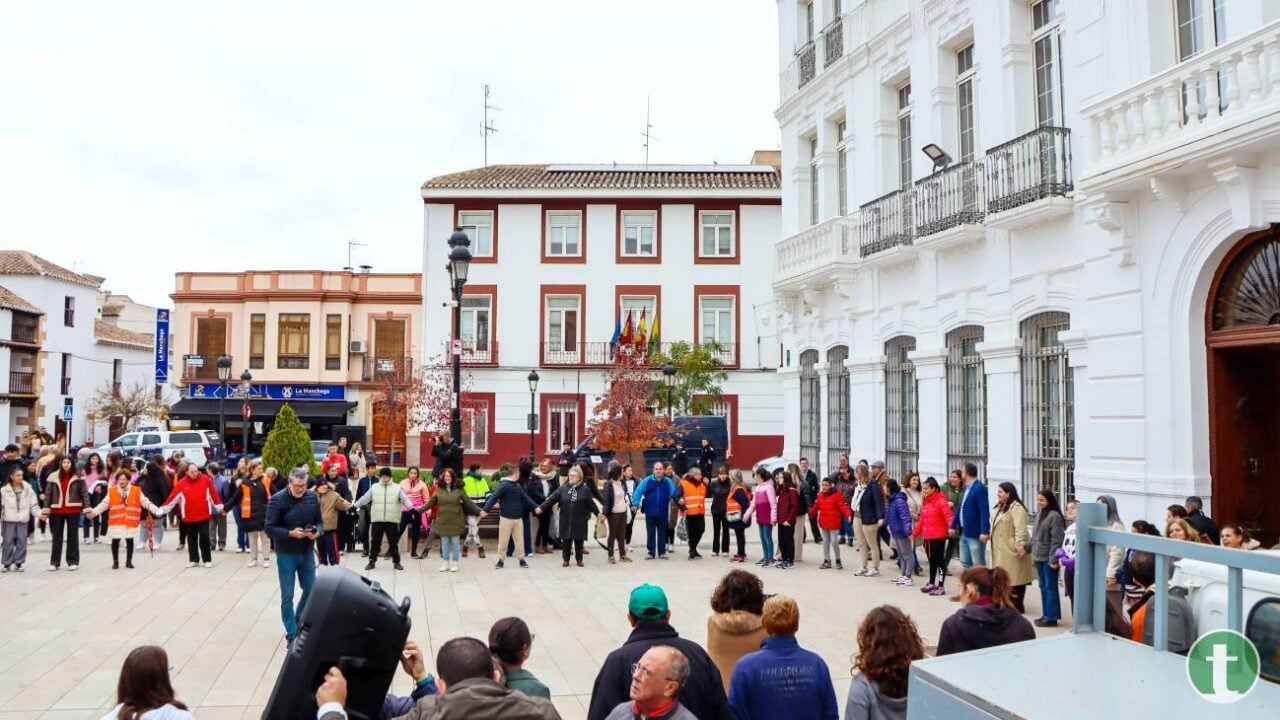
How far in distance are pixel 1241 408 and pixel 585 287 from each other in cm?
3128

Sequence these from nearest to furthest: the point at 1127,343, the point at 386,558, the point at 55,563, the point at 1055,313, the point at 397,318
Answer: the point at 1127,343
the point at 1055,313
the point at 55,563
the point at 386,558
the point at 397,318

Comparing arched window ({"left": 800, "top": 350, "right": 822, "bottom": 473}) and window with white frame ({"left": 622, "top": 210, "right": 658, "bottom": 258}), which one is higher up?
window with white frame ({"left": 622, "top": 210, "right": 658, "bottom": 258})

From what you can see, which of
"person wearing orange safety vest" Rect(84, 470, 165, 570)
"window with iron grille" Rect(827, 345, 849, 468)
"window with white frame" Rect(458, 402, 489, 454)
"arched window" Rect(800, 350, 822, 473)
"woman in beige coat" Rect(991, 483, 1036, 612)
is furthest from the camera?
"window with white frame" Rect(458, 402, 489, 454)

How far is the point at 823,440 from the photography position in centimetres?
2031

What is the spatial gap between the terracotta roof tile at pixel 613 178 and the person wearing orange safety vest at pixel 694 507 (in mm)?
25519

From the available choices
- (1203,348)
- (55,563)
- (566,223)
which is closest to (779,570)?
(1203,348)

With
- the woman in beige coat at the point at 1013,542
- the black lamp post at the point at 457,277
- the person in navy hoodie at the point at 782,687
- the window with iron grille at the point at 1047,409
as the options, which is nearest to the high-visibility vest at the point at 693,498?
the black lamp post at the point at 457,277

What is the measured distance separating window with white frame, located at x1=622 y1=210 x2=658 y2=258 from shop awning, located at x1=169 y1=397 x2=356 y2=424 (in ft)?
47.7

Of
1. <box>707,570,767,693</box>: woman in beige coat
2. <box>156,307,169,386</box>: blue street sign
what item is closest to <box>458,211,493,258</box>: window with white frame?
<box>156,307,169,386</box>: blue street sign

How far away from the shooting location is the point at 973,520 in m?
12.5

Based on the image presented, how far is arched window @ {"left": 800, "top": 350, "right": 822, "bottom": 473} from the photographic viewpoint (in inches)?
818

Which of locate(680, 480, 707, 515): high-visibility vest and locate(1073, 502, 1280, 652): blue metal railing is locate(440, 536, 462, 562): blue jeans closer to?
locate(680, 480, 707, 515): high-visibility vest

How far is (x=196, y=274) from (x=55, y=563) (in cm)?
3339

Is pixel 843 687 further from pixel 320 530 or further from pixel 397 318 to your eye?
pixel 397 318
